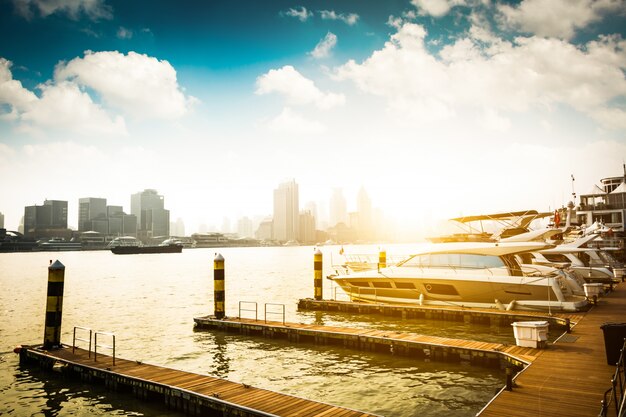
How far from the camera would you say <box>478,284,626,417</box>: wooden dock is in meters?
9.12

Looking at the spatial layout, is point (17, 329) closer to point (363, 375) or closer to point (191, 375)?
point (191, 375)

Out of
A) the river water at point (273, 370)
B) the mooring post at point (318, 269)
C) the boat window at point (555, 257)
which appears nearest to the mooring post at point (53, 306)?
the river water at point (273, 370)

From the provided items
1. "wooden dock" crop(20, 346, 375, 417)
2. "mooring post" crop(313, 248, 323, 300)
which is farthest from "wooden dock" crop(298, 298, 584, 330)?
"wooden dock" crop(20, 346, 375, 417)

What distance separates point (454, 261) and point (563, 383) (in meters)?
14.4

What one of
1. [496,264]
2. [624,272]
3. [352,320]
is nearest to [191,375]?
[352,320]

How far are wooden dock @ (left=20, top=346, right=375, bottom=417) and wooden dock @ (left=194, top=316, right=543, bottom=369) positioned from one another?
22.6 feet

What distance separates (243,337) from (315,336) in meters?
3.95

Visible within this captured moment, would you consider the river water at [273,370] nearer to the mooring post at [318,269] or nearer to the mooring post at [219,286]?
the mooring post at [219,286]

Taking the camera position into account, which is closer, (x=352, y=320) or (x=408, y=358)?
(x=408, y=358)

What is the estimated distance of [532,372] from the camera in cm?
1171

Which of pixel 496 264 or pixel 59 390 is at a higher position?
pixel 496 264

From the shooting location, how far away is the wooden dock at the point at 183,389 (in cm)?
1015

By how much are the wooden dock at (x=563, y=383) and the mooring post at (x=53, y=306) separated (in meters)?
15.5

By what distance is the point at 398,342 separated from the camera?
659 inches
